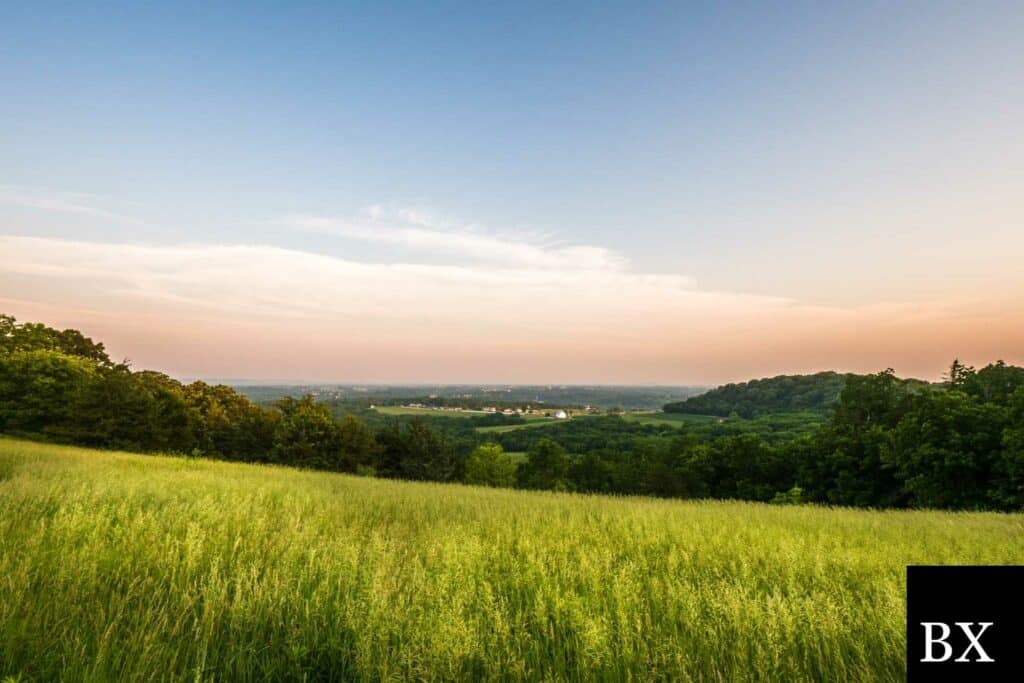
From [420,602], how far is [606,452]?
252ft

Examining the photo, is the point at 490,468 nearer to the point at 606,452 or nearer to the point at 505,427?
the point at 606,452

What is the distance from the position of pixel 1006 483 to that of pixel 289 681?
49.0 metres

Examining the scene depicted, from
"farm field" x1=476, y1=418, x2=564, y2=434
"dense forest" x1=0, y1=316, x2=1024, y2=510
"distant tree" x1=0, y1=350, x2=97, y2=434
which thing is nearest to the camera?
"dense forest" x1=0, y1=316, x2=1024, y2=510

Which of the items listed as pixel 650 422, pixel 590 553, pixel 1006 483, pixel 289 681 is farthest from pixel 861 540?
pixel 650 422

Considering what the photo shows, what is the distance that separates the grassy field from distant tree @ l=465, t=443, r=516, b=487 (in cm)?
5635

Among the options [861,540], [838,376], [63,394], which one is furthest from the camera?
[838,376]

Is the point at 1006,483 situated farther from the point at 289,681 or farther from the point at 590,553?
the point at 289,681

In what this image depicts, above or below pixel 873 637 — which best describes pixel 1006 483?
below

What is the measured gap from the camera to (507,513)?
8.90 meters

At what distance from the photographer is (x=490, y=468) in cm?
6144

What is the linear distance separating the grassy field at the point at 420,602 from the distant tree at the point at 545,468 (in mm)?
60541

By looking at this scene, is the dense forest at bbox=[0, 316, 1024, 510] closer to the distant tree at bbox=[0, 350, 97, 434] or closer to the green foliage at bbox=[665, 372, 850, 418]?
the distant tree at bbox=[0, 350, 97, 434]

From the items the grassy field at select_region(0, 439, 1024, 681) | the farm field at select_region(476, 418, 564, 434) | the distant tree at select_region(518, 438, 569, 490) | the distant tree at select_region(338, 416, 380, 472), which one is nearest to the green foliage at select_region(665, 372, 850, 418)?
the farm field at select_region(476, 418, 564, 434)

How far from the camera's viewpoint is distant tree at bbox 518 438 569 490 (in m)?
65.0
